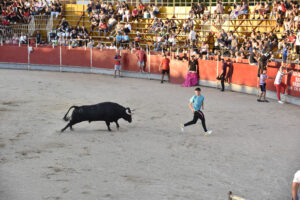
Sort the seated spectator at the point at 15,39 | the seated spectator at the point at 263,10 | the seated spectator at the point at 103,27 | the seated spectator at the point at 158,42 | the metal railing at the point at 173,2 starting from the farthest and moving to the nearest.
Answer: the seated spectator at the point at 15,39
the seated spectator at the point at 103,27
the metal railing at the point at 173,2
the seated spectator at the point at 158,42
the seated spectator at the point at 263,10

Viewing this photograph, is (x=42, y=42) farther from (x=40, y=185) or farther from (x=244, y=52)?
(x=40, y=185)

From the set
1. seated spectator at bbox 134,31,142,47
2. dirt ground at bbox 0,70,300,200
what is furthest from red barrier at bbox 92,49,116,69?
dirt ground at bbox 0,70,300,200

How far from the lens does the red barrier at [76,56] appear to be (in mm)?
28875

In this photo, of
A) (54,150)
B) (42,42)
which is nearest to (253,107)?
(54,150)

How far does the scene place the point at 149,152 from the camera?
1082 cm

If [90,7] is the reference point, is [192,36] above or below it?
below

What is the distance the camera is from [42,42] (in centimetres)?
3206

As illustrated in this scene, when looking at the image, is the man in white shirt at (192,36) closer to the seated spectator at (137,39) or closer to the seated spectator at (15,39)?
the seated spectator at (137,39)

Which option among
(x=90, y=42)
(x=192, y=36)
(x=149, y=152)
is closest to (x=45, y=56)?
(x=90, y=42)

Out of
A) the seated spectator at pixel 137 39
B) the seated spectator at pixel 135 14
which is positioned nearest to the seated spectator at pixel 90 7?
the seated spectator at pixel 135 14

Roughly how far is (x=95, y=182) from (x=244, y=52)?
1513 cm

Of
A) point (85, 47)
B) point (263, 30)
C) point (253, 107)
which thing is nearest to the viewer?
point (253, 107)

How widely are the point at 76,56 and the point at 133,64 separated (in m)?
4.44

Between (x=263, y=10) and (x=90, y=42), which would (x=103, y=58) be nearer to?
(x=90, y=42)
